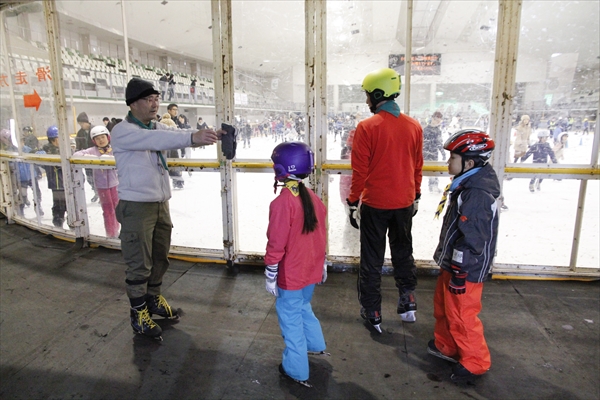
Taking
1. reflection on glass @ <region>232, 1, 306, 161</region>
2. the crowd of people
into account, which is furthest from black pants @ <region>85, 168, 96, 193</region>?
the crowd of people

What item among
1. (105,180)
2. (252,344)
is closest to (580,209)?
(252,344)

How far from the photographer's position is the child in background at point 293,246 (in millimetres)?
2068

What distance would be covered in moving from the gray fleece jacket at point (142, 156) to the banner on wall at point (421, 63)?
228 centimetres

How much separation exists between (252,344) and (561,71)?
3.75 metres

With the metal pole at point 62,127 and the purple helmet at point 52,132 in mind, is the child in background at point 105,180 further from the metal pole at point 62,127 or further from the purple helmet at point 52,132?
the purple helmet at point 52,132

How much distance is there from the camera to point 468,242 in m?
2.11

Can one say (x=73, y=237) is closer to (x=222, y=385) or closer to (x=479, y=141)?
(x=222, y=385)

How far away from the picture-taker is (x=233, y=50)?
3.82 metres

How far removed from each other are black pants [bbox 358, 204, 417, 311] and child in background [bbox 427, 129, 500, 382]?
446 millimetres

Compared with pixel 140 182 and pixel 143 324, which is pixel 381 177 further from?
pixel 143 324

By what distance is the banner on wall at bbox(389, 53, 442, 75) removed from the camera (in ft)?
11.9

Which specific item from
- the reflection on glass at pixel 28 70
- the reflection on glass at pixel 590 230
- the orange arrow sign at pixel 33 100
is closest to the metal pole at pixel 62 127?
the reflection on glass at pixel 28 70

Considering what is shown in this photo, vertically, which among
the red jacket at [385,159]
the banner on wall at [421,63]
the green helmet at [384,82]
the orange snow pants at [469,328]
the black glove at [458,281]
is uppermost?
the banner on wall at [421,63]

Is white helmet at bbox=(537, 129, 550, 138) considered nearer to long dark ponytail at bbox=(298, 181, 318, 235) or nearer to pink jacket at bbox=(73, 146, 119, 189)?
long dark ponytail at bbox=(298, 181, 318, 235)
